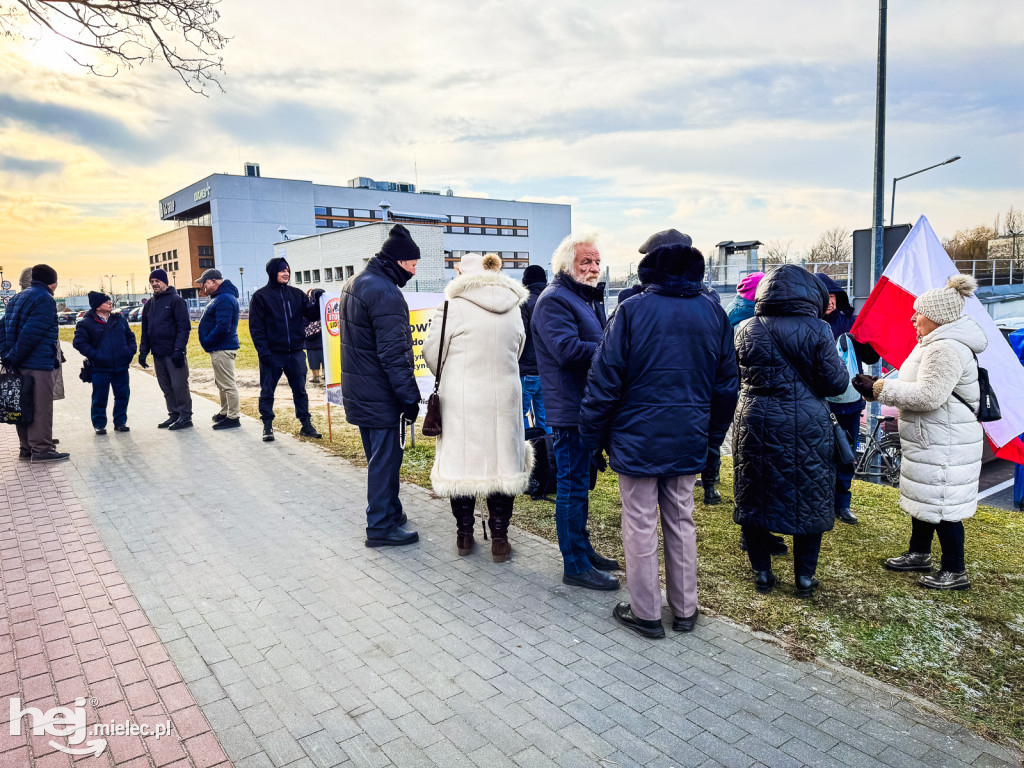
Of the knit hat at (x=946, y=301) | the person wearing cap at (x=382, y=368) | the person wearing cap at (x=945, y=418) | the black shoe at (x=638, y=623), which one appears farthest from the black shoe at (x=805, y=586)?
the person wearing cap at (x=382, y=368)

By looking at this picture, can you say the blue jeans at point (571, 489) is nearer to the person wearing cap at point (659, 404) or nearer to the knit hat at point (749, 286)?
the person wearing cap at point (659, 404)

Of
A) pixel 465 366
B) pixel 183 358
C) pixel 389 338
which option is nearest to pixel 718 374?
pixel 465 366

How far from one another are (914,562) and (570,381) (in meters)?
2.53

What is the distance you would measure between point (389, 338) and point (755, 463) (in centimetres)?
251

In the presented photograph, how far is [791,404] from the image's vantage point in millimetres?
3709

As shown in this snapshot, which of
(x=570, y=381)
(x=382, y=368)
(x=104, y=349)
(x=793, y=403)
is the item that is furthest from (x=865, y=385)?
Answer: (x=104, y=349)

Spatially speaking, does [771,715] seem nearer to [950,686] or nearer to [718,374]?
[950,686]

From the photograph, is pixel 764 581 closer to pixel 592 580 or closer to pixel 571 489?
pixel 592 580

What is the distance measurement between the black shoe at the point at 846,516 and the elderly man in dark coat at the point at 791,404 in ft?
6.04

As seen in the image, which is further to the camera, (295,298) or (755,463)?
(295,298)

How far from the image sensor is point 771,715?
282cm

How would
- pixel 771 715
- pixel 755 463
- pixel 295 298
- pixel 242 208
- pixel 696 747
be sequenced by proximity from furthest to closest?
pixel 242 208
pixel 295 298
pixel 755 463
pixel 771 715
pixel 696 747

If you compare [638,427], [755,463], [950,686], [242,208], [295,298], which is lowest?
[950,686]

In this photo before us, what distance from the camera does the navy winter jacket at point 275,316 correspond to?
8.38 meters
